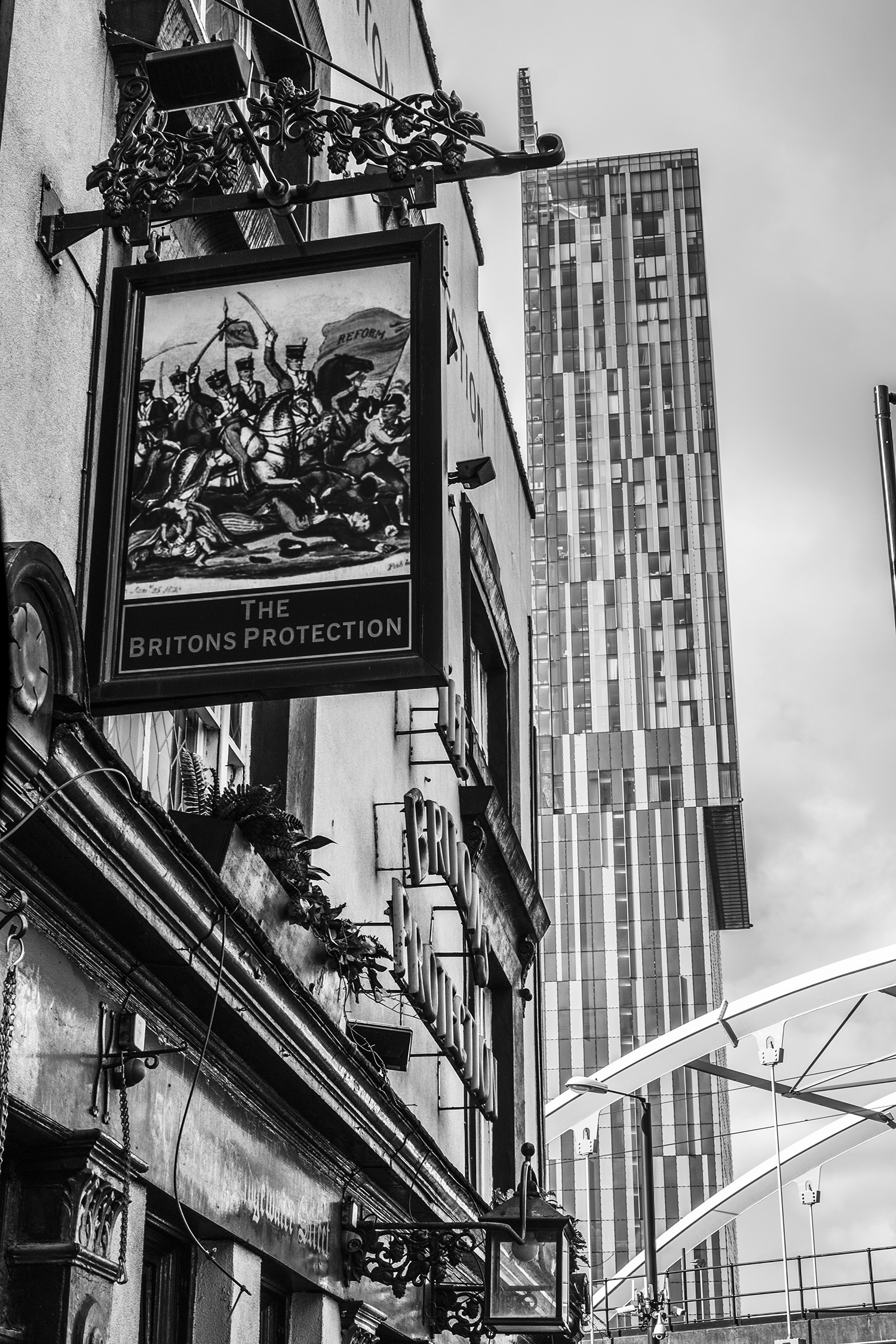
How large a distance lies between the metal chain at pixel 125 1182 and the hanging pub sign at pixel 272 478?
1569 mm

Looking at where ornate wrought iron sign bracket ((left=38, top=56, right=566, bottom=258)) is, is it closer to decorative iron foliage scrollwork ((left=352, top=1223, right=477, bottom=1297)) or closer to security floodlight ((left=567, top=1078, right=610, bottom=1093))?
decorative iron foliage scrollwork ((left=352, top=1223, right=477, bottom=1297))

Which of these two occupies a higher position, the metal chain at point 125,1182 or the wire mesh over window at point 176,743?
the wire mesh over window at point 176,743

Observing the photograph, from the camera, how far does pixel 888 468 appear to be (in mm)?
8758

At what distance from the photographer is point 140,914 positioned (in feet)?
20.4

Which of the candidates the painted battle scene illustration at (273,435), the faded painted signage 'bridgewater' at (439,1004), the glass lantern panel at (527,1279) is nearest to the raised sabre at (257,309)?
the painted battle scene illustration at (273,435)

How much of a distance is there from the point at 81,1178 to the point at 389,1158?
4456 millimetres

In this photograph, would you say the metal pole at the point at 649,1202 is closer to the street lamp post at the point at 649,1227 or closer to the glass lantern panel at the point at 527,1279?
the street lamp post at the point at 649,1227

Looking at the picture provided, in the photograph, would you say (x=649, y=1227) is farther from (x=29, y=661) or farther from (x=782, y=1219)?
(x=29, y=661)

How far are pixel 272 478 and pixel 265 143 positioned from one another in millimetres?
1613

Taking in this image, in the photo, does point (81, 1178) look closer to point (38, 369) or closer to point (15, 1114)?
Answer: point (15, 1114)

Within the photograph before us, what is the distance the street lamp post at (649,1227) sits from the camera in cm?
2784

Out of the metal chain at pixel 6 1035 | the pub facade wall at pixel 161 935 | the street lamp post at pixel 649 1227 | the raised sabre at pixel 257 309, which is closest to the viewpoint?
the metal chain at pixel 6 1035

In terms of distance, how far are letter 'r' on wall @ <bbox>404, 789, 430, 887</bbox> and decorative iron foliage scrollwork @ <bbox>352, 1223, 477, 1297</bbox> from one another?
2543mm

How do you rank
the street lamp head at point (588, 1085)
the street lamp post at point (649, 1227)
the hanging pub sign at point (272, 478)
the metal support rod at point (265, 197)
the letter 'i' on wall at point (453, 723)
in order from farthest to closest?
1. the street lamp head at point (588, 1085)
2. the street lamp post at point (649, 1227)
3. the letter 'i' on wall at point (453, 723)
4. the metal support rod at point (265, 197)
5. the hanging pub sign at point (272, 478)
